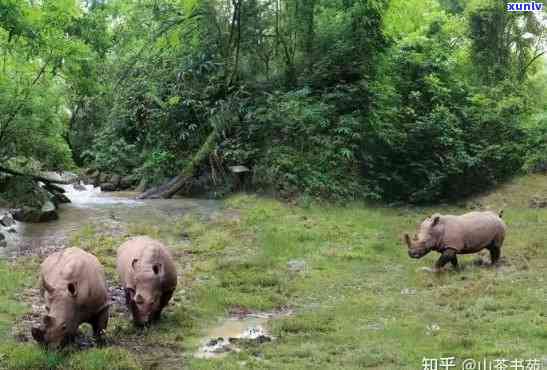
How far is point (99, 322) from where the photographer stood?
864 centimetres

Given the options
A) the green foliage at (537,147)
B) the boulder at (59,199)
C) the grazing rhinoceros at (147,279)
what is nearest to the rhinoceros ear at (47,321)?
the grazing rhinoceros at (147,279)

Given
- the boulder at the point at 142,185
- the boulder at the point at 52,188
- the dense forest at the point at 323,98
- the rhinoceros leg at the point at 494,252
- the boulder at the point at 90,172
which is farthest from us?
the boulder at the point at 90,172

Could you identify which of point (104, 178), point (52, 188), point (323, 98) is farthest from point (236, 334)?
point (104, 178)

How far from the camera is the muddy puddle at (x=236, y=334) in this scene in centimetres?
870

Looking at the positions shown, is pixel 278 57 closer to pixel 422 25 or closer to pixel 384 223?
pixel 422 25

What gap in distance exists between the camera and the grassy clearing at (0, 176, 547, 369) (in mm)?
8141

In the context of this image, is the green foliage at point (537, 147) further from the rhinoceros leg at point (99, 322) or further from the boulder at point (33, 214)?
the boulder at point (33, 214)

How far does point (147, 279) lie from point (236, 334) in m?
1.66

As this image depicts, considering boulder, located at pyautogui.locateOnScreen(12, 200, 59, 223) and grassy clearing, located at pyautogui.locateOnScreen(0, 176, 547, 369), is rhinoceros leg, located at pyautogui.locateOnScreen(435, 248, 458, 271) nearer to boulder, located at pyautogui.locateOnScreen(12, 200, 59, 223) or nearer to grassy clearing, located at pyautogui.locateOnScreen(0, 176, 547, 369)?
grassy clearing, located at pyautogui.locateOnScreen(0, 176, 547, 369)

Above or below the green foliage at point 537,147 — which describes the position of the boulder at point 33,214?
below

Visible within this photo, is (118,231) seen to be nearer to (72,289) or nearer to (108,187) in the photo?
(72,289)

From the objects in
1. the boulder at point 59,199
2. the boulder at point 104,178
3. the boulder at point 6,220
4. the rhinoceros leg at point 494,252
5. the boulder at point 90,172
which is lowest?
the rhinoceros leg at point 494,252

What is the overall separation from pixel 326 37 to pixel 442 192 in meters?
7.91

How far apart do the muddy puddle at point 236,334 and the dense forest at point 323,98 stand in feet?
37.3
